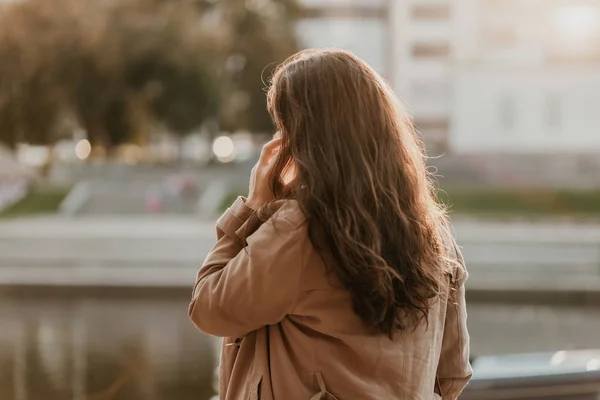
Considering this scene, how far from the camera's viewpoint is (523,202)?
11.5 meters

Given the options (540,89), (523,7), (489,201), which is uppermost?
(523,7)

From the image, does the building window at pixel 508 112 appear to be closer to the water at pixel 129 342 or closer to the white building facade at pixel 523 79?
the white building facade at pixel 523 79

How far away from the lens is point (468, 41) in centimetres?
1348

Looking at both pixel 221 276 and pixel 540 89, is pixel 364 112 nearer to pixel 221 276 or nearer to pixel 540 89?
pixel 221 276

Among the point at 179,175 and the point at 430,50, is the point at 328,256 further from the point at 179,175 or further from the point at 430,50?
the point at 430,50

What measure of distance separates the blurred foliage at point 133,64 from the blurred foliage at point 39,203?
3.14ft

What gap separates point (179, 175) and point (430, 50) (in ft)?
18.7

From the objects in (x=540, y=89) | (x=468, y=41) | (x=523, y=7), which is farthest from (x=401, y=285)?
(x=540, y=89)

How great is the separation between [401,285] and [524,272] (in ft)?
21.9

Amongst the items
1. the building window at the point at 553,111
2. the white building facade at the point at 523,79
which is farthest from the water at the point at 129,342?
the building window at the point at 553,111

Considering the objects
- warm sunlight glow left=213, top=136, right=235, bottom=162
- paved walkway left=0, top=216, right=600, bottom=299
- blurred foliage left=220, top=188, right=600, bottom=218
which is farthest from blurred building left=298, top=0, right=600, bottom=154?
paved walkway left=0, top=216, right=600, bottom=299

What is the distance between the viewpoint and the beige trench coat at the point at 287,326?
1.00 meters

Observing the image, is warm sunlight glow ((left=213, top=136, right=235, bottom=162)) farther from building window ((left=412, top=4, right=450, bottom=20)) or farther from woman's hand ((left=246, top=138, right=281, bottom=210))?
woman's hand ((left=246, top=138, right=281, bottom=210))

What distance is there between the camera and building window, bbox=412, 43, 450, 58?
12641 millimetres
